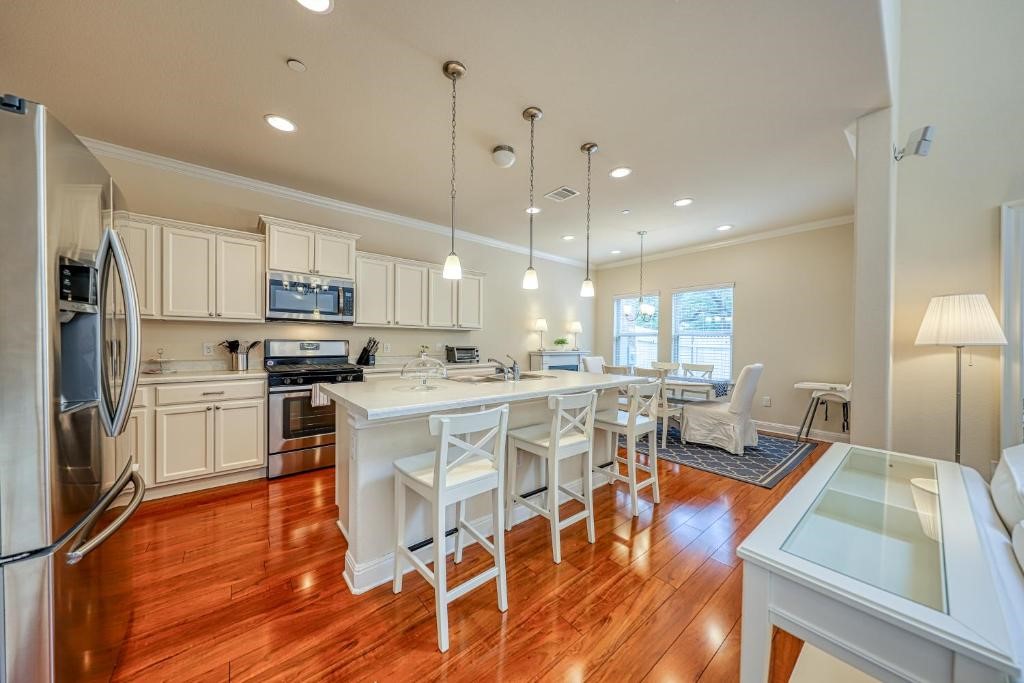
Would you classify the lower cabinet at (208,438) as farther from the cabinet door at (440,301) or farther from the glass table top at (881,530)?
the glass table top at (881,530)

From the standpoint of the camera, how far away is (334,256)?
12.1 feet

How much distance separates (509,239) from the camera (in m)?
5.50

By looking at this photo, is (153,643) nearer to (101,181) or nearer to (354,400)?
(354,400)

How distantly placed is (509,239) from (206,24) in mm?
4036

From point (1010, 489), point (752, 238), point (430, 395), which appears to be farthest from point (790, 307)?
point (430, 395)

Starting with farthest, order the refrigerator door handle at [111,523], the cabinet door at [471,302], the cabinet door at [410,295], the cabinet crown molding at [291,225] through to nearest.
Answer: the cabinet door at [471,302], the cabinet door at [410,295], the cabinet crown molding at [291,225], the refrigerator door handle at [111,523]

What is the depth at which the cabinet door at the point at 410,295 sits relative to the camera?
4.23 metres

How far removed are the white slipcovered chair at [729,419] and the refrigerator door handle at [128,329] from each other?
14.9 ft

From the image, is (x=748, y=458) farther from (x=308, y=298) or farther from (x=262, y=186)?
(x=262, y=186)

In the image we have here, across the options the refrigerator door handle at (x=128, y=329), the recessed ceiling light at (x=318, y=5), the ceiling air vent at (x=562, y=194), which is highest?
the ceiling air vent at (x=562, y=194)

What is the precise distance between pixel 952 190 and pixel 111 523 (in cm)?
501

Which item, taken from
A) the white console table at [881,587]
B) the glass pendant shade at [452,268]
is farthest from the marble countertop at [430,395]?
the white console table at [881,587]

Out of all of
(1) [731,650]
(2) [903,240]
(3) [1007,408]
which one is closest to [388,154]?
(1) [731,650]

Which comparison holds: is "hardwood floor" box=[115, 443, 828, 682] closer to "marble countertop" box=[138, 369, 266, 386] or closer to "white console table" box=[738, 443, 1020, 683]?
"white console table" box=[738, 443, 1020, 683]
